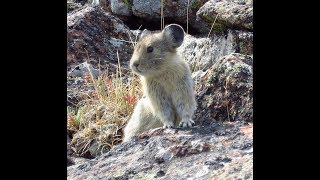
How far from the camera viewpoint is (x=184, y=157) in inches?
143

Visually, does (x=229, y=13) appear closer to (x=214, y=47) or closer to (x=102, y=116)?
(x=214, y=47)

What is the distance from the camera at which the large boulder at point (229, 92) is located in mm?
5352

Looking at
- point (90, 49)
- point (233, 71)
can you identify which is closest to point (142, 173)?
A: point (233, 71)

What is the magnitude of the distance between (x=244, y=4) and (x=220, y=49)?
0.65 m

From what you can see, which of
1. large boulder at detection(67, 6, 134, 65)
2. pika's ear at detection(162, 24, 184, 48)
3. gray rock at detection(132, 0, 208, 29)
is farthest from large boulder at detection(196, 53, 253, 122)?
gray rock at detection(132, 0, 208, 29)

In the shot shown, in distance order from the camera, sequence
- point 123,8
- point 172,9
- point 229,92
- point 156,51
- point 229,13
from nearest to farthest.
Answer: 1. point 156,51
2. point 229,92
3. point 229,13
4. point 172,9
5. point 123,8

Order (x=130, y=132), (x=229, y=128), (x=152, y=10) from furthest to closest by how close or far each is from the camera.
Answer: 1. (x=152, y=10)
2. (x=130, y=132)
3. (x=229, y=128)

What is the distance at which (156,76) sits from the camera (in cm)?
532

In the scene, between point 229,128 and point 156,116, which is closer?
point 229,128

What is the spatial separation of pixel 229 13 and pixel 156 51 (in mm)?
1894

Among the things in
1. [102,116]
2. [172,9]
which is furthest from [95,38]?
[172,9]

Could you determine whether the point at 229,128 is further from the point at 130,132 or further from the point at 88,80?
the point at 88,80

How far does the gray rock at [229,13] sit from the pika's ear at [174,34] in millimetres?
1485
